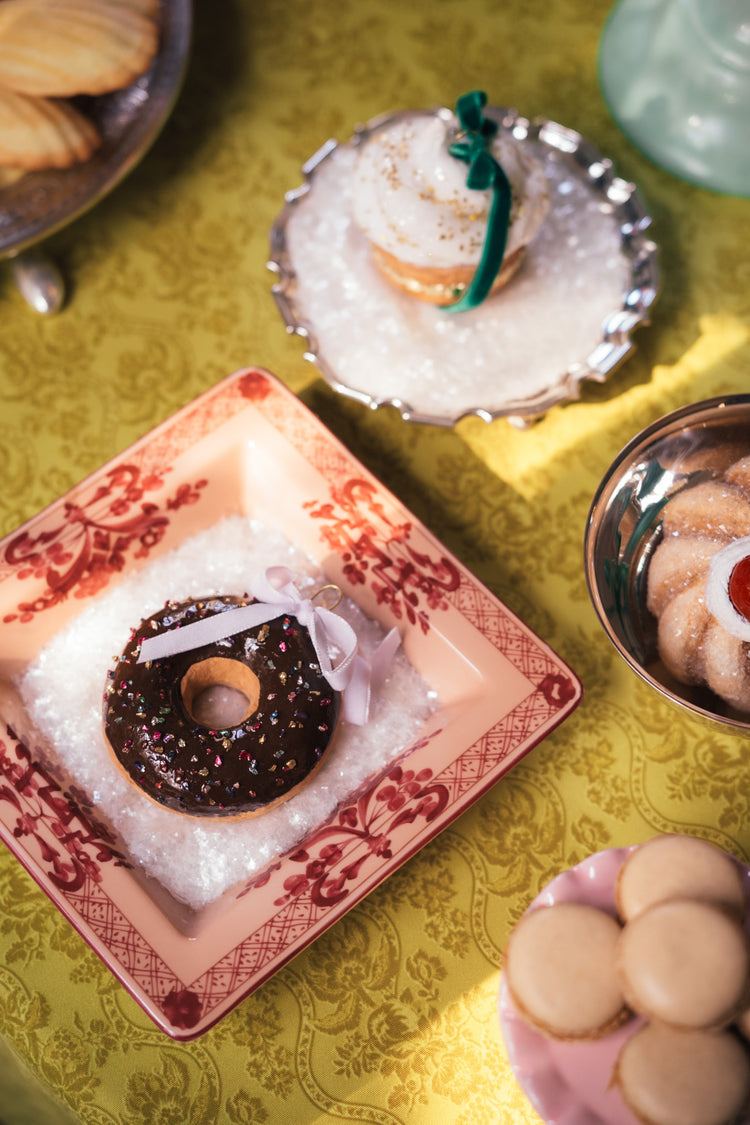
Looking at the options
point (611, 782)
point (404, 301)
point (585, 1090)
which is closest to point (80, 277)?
point (404, 301)

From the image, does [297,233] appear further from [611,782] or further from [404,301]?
[611,782]

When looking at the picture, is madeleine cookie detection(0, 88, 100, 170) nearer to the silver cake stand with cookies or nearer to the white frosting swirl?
the silver cake stand with cookies

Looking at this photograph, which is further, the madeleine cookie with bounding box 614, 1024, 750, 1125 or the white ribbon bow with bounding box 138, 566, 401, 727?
the white ribbon bow with bounding box 138, 566, 401, 727

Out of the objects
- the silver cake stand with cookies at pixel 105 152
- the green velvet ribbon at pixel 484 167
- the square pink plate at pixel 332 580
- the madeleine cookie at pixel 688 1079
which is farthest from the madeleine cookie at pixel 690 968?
the silver cake stand with cookies at pixel 105 152

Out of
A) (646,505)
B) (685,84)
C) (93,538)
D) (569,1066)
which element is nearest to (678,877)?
(569,1066)

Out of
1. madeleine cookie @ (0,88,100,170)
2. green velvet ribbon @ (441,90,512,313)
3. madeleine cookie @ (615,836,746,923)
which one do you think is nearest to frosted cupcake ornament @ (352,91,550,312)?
green velvet ribbon @ (441,90,512,313)

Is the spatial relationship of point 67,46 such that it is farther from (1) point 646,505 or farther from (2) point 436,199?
(1) point 646,505

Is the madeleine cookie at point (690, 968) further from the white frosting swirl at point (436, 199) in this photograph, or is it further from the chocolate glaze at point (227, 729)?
the white frosting swirl at point (436, 199)
